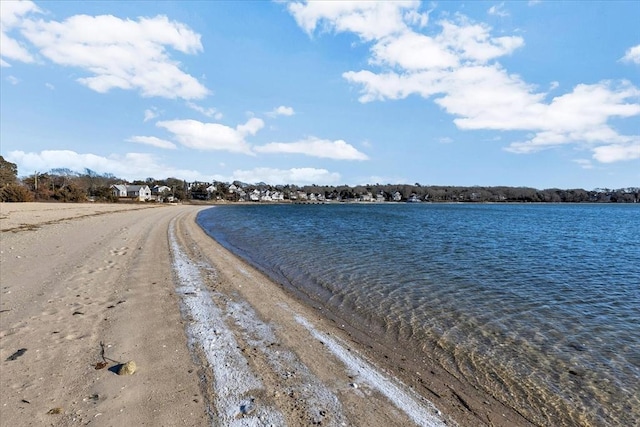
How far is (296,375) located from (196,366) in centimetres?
162

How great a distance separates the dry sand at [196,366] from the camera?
439cm

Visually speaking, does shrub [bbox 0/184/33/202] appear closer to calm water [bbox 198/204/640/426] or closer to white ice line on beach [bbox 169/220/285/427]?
calm water [bbox 198/204/640/426]

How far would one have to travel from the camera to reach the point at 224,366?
219 inches

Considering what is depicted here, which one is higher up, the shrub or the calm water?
the shrub

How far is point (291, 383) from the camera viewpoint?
5203 millimetres

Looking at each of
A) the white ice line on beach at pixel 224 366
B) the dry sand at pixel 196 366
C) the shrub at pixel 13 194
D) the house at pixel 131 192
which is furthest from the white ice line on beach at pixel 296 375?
the house at pixel 131 192

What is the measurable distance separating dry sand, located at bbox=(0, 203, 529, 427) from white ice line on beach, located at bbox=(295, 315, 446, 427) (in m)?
0.02

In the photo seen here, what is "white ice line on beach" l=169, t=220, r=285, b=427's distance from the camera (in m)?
4.31

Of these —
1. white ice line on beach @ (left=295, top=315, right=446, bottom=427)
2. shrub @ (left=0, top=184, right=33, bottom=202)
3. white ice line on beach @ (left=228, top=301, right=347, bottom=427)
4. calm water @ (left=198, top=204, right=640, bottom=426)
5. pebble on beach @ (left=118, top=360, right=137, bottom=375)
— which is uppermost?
shrub @ (left=0, top=184, right=33, bottom=202)

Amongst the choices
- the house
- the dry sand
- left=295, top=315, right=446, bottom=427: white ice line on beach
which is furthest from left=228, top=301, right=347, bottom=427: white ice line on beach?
the house

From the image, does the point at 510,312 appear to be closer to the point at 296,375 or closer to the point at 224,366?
the point at 296,375

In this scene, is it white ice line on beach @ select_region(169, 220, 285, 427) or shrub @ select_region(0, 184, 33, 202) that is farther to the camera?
shrub @ select_region(0, 184, 33, 202)

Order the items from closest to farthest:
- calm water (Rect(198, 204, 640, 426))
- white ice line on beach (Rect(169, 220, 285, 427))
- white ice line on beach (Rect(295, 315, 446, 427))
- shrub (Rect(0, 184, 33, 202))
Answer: white ice line on beach (Rect(169, 220, 285, 427)) < white ice line on beach (Rect(295, 315, 446, 427)) < calm water (Rect(198, 204, 640, 426)) < shrub (Rect(0, 184, 33, 202))

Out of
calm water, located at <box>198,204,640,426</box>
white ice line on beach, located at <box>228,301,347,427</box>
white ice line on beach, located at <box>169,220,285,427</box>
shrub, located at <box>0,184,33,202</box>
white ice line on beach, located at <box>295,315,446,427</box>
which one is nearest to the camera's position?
white ice line on beach, located at <box>169,220,285,427</box>
